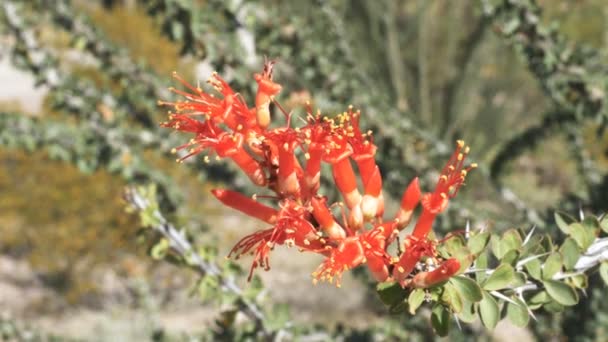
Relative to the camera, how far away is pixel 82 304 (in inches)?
404

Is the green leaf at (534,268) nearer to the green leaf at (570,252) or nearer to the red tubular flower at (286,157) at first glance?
the green leaf at (570,252)

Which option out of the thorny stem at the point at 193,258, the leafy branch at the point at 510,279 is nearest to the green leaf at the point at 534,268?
the leafy branch at the point at 510,279

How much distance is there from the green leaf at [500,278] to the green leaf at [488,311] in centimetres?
2

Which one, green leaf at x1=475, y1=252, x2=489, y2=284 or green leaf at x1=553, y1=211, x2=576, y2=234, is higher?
green leaf at x1=553, y1=211, x2=576, y2=234

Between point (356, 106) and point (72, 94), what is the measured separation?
5.07ft

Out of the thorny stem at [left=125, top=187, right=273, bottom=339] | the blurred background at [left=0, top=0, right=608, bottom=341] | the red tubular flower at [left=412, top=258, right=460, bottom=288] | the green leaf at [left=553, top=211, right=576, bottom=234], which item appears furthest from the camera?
the blurred background at [left=0, top=0, right=608, bottom=341]

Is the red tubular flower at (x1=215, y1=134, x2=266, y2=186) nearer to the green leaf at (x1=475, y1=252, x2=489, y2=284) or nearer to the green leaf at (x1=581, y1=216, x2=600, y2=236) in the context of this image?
the green leaf at (x1=475, y1=252, x2=489, y2=284)

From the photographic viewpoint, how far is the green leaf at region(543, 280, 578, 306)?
1411 mm

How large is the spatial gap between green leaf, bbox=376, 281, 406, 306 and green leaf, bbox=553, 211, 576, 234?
38cm

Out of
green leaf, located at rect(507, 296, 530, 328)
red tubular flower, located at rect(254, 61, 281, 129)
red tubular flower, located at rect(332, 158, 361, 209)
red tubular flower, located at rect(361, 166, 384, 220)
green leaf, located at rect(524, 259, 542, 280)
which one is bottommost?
green leaf, located at rect(507, 296, 530, 328)

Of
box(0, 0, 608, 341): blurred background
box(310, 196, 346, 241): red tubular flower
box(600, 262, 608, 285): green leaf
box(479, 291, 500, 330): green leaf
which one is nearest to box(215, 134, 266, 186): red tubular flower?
box(310, 196, 346, 241): red tubular flower

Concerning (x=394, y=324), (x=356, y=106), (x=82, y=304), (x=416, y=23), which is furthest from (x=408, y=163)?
(x=82, y=304)

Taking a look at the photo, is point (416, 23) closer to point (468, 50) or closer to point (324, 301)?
point (468, 50)

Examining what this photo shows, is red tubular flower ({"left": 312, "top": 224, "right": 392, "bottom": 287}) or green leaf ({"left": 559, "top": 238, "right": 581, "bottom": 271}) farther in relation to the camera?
green leaf ({"left": 559, "top": 238, "right": 581, "bottom": 271})
